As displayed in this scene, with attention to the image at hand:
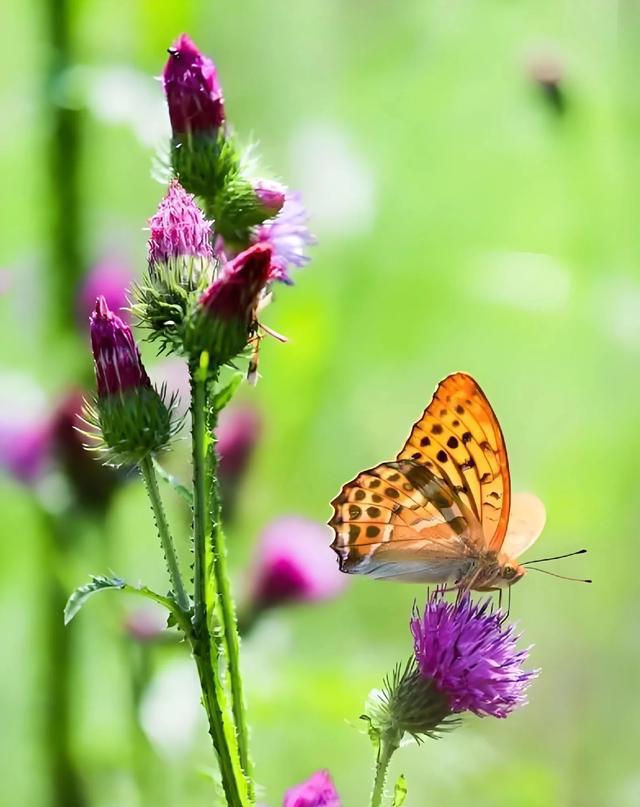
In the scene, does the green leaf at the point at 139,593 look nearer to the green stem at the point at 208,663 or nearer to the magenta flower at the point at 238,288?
the green stem at the point at 208,663

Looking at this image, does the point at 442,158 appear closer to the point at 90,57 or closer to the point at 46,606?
the point at 90,57

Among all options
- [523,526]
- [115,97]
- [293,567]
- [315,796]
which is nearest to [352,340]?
[293,567]

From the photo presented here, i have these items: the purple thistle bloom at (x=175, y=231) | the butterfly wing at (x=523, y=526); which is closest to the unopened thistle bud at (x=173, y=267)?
the purple thistle bloom at (x=175, y=231)

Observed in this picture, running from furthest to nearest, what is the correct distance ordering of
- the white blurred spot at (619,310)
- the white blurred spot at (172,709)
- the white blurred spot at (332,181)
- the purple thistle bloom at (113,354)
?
the white blurred spot at (332,181), the white blurred spot at (619,310), the white blurred spot at (172,709), the purple thistle bloom at (113,354)

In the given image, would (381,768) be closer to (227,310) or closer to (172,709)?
(227,310)

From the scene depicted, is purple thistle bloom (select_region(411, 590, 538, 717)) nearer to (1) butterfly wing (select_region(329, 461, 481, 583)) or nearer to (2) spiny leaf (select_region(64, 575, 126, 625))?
(1) butterfly wing (select_region(329, 461, 481, 583))

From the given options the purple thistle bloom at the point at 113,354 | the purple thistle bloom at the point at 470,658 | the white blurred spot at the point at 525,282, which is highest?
the white blurred spot at the point at 525,282
